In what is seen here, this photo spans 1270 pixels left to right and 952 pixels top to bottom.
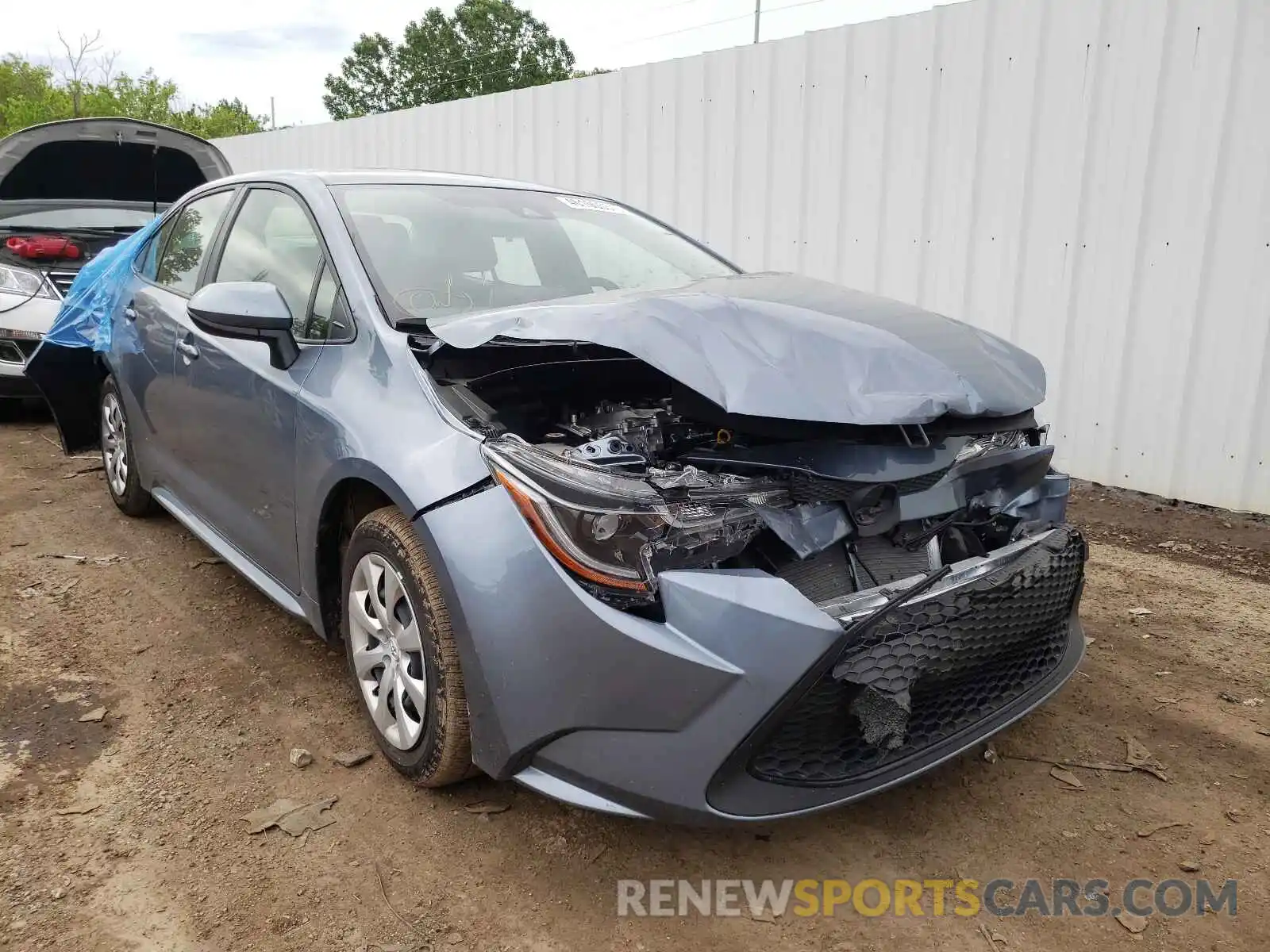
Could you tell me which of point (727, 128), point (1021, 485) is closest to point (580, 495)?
point (1021, 485)

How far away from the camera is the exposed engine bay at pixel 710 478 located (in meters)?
1.86

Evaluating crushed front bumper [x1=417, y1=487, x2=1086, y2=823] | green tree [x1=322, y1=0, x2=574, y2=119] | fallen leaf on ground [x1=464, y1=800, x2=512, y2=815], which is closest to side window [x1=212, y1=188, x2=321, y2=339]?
crushed front bumper [x1=417, y1=487, x2=1086, y2=823]

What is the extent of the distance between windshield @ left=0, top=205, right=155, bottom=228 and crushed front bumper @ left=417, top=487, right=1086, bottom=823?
5731mm

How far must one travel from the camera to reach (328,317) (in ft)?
8.64

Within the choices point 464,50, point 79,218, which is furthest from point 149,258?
point 464,50

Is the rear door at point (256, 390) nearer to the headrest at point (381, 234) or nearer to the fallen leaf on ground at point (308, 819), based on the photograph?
the headrest at point (381, 234)

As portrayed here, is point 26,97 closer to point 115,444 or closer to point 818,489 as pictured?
point 115,444

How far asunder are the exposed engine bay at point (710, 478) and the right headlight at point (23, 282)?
4.95 metres

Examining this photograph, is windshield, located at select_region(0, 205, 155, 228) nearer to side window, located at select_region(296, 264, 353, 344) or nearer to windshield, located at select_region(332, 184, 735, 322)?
windshield, located at select_region(332, 184, 735, 322)

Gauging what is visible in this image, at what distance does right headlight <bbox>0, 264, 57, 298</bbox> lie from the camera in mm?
5891

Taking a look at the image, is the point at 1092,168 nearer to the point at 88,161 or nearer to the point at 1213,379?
the point at 1213,379

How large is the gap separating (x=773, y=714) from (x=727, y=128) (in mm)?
5434

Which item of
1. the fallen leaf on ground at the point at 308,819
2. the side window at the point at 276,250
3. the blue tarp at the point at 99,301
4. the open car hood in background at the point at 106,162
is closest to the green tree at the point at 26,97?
the open car hood in background at the point at 106,162

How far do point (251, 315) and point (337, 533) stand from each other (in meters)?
0.65
